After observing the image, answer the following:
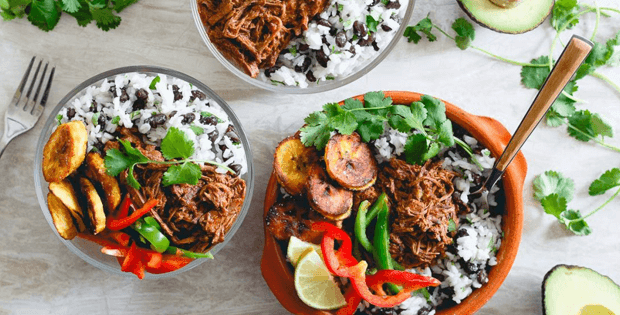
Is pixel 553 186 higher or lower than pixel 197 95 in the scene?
lower

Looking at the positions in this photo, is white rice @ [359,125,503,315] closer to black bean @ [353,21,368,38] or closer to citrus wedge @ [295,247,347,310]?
citrus wedge @ [295,247,347,310]

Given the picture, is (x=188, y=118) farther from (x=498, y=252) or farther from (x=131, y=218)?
(x=498, y=252)

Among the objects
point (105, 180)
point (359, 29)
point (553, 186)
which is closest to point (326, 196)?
point (359, 29)

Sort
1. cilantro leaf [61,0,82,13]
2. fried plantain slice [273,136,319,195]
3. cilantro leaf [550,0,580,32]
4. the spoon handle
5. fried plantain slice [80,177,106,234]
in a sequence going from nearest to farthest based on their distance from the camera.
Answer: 1. the spoon handle
2. fried plantain slice [80,177,106,234]
3. fried plantain slice [273,136,319,195]
4. cilantro leaf [61,0,82,13]
5. cilantro leaf [550,0,580,32]

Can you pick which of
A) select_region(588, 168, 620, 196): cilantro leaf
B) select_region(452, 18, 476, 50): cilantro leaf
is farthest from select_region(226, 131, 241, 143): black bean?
select_region(588, 168, 620, 196): cilantro leaf

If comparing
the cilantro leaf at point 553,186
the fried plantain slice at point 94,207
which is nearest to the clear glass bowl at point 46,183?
the fried plantain slice at point 94,207

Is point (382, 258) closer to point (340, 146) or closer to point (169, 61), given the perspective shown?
point (340, 146)

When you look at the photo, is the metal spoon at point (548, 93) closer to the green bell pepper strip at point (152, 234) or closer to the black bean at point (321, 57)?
the black bean at point (321, 57)
